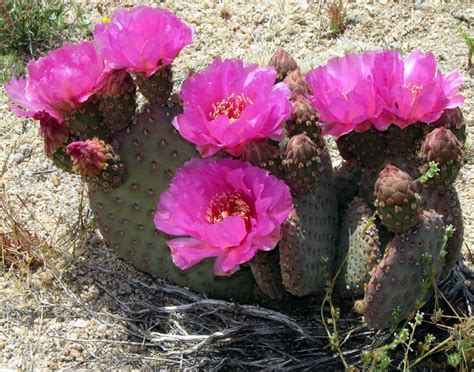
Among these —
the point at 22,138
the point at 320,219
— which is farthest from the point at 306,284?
the point at 22,138

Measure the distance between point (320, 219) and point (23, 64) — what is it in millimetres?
2032

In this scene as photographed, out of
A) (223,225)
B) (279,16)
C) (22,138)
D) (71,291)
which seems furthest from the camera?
(279,16)

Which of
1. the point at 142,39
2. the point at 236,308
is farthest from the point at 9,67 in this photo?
the point at 236,308

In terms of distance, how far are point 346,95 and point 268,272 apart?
1.64ft

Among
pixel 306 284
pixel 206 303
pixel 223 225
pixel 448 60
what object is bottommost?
pixel 448 60

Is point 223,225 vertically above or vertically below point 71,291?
above

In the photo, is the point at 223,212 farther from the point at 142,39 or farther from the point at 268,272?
the point at 142,39

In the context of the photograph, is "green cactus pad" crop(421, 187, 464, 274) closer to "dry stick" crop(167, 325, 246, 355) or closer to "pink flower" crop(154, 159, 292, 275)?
"pink flower" crop(154, 159, 292, 275)

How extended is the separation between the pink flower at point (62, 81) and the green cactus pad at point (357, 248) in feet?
2.47

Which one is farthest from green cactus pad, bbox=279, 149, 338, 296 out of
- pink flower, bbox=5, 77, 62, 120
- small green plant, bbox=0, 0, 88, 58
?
small green plant, bbox=0, 0, 88, 58

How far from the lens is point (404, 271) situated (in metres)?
2.18

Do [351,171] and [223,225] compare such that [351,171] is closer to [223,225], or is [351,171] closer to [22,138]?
[223,225]

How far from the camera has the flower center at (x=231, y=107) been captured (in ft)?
7.28

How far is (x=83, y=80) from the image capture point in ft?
7.69
